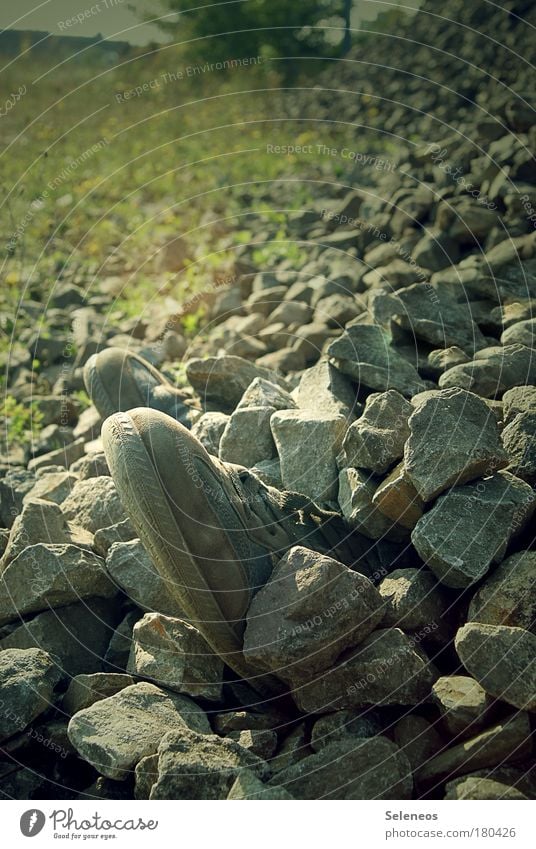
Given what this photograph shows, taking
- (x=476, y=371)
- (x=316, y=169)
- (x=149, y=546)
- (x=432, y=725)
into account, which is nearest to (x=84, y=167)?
(x=316, y=169)

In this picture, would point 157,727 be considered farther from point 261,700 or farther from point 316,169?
point 316,169

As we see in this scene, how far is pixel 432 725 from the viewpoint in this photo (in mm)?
2312

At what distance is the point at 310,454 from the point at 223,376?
873mm

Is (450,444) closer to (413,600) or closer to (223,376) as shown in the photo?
(413,600)

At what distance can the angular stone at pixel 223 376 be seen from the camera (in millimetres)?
3830

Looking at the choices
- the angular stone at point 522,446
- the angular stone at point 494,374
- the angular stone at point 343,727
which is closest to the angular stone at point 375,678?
the angular stone at point 343,727

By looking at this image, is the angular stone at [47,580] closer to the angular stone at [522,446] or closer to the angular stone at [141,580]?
the angular stone at [141,580]

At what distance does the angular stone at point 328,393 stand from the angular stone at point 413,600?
0.82 metres

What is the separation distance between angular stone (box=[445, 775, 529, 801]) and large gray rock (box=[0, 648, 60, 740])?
128cm

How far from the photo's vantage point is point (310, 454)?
10.3ft

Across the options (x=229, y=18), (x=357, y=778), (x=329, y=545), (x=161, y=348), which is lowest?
(x=357, y=778)

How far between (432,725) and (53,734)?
1156mm

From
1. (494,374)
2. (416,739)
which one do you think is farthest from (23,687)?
(494,374)
